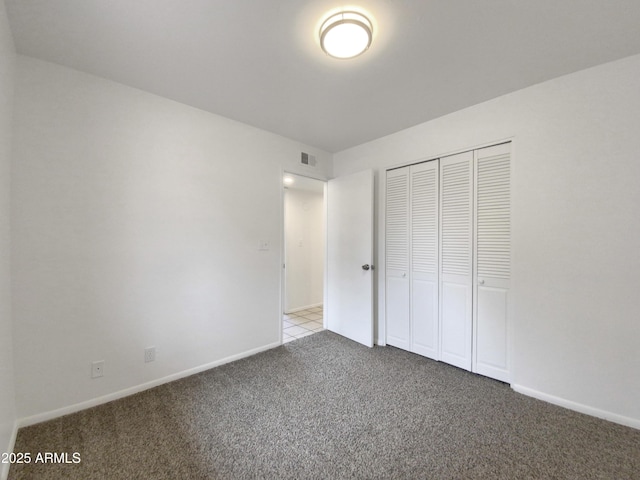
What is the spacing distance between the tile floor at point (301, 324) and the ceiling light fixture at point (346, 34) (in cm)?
288

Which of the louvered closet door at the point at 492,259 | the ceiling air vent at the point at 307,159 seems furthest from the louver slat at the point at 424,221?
the ceiling air vent at the point at 307,159

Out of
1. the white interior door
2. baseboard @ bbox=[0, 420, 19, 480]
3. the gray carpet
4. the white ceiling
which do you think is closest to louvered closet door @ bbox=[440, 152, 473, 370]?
the gray carpet

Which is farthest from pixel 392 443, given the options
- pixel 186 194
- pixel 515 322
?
pixel 186 194

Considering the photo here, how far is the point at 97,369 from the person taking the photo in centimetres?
193

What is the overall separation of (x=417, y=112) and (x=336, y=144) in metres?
1.11

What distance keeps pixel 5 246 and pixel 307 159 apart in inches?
106

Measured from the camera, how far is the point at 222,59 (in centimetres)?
178

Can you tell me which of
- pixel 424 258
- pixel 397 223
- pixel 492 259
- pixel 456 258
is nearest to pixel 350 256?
pixel 397 223

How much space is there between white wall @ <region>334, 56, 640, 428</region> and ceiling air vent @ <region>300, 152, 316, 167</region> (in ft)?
6.29

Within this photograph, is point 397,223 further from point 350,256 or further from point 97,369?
point 97,369

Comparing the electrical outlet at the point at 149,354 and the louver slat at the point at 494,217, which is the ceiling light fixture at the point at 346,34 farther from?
the electrical outlet at the point at 149,354

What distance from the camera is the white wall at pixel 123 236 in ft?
5.67

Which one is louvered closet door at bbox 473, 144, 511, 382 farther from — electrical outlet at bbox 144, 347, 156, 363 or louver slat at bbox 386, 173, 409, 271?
electrical outlet at bbox 144, 347, 156, 363

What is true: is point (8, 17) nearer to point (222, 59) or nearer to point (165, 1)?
point (165, 1)
